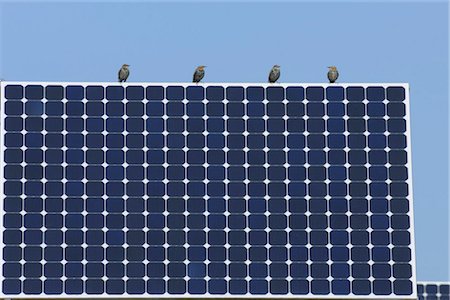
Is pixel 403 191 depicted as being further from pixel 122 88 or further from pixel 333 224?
pixel 122 88

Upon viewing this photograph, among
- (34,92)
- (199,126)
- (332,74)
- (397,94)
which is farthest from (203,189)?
(397,94)

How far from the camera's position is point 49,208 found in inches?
2067

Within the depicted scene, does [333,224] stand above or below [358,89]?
below

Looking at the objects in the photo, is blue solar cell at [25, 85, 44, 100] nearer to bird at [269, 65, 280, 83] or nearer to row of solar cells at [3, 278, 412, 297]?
row of solar cells at [3, 278, 412, 297]

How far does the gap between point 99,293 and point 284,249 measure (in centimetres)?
692

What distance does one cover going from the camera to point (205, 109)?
2106 inches

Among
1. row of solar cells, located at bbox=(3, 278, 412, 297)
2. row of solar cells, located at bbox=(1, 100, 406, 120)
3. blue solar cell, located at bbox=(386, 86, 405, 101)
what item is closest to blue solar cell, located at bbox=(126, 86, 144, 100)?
row of solar cells, located at bbox=(1, 100, 406, 120)

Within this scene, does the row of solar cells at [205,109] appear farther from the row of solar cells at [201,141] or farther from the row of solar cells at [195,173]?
the row of solar cells at [195,173]

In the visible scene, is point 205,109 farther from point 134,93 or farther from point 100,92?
point 100,92

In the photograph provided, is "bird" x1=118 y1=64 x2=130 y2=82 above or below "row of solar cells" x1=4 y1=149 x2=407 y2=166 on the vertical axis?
above

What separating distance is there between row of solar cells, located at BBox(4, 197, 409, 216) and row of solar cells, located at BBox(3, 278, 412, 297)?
8.45 feet

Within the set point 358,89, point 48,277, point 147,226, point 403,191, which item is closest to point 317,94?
point 358,89

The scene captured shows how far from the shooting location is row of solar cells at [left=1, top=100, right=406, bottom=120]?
175 ft

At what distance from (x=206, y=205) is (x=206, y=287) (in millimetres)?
3034
